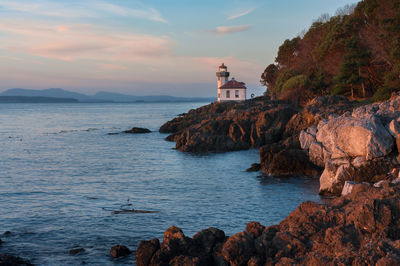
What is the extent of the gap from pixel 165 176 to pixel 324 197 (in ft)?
35.5

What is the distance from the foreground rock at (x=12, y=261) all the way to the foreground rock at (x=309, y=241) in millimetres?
3634

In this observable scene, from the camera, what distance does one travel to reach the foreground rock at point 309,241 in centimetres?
794

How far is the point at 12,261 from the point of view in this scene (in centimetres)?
1086

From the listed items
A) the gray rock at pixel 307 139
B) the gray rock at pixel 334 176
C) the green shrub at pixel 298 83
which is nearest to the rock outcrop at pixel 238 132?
the gray rock at pixel 307 139

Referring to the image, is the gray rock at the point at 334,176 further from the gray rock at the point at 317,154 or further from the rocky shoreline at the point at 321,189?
the gray rock at the point at 317,154

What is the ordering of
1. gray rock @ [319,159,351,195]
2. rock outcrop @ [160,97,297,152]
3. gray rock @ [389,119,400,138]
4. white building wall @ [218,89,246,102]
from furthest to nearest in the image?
white building wall @ [218,89,246,102] < rock outcrop @ [160,97,297,152] < gray rock @ [389,119,400,138] < gray rock @ [319,159,351,195]

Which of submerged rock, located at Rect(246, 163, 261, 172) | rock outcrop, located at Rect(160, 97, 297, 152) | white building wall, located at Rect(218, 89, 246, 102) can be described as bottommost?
submerged rock, located at Rect(246, 163, 261, 172)

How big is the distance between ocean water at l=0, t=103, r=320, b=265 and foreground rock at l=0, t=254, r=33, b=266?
49 centimetres

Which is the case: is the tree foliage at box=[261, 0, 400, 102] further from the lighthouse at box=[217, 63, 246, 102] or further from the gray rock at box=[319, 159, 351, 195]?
the lighthouse at box=[217, 63, 246, 102]

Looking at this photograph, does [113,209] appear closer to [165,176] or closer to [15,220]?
[15,220]

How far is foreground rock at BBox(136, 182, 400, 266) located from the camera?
7.94 m

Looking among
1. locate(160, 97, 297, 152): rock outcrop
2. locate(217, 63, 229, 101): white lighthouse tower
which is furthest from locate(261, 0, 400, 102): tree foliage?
locate(217, 63, 229, 101): white lighthouse tower

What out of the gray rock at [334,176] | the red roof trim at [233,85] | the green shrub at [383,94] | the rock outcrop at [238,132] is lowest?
the gray rock at [334,176]

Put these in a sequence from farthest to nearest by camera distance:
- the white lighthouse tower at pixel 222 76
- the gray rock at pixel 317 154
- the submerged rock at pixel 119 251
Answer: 1. the white lighthouse tower at pixel 222 76
2. the gray rock at pixel 317 154
3. the submerged rock at pixel 119 251
